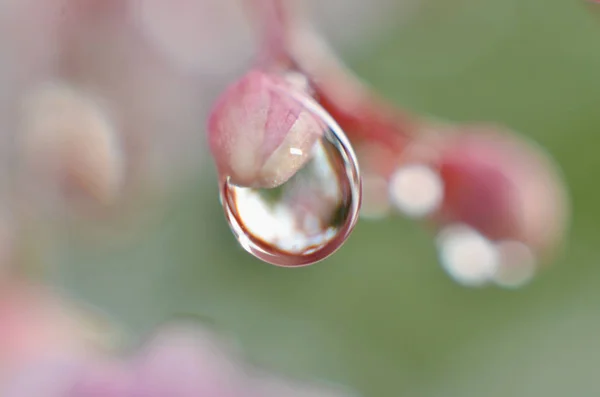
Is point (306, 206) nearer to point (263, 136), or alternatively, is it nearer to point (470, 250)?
point (263, 136)

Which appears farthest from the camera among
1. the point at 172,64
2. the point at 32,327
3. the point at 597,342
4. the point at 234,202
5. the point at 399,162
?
the point at 597,342

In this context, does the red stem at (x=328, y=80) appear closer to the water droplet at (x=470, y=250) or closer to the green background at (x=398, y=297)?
the water droplet at (x=470, y=250)

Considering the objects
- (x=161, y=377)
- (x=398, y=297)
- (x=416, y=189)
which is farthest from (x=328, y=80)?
(x=398, y=297)

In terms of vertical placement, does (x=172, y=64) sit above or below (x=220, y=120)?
above

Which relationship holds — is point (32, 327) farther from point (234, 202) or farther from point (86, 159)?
point (234, 202)

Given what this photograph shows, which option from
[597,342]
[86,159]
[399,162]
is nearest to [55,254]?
[86,159]

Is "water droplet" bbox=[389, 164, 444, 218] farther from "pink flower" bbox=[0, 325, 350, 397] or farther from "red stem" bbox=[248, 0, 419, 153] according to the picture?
"pink flower" bbox=[0, 325, 350, 397]

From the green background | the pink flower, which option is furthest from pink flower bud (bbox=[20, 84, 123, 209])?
the green background
